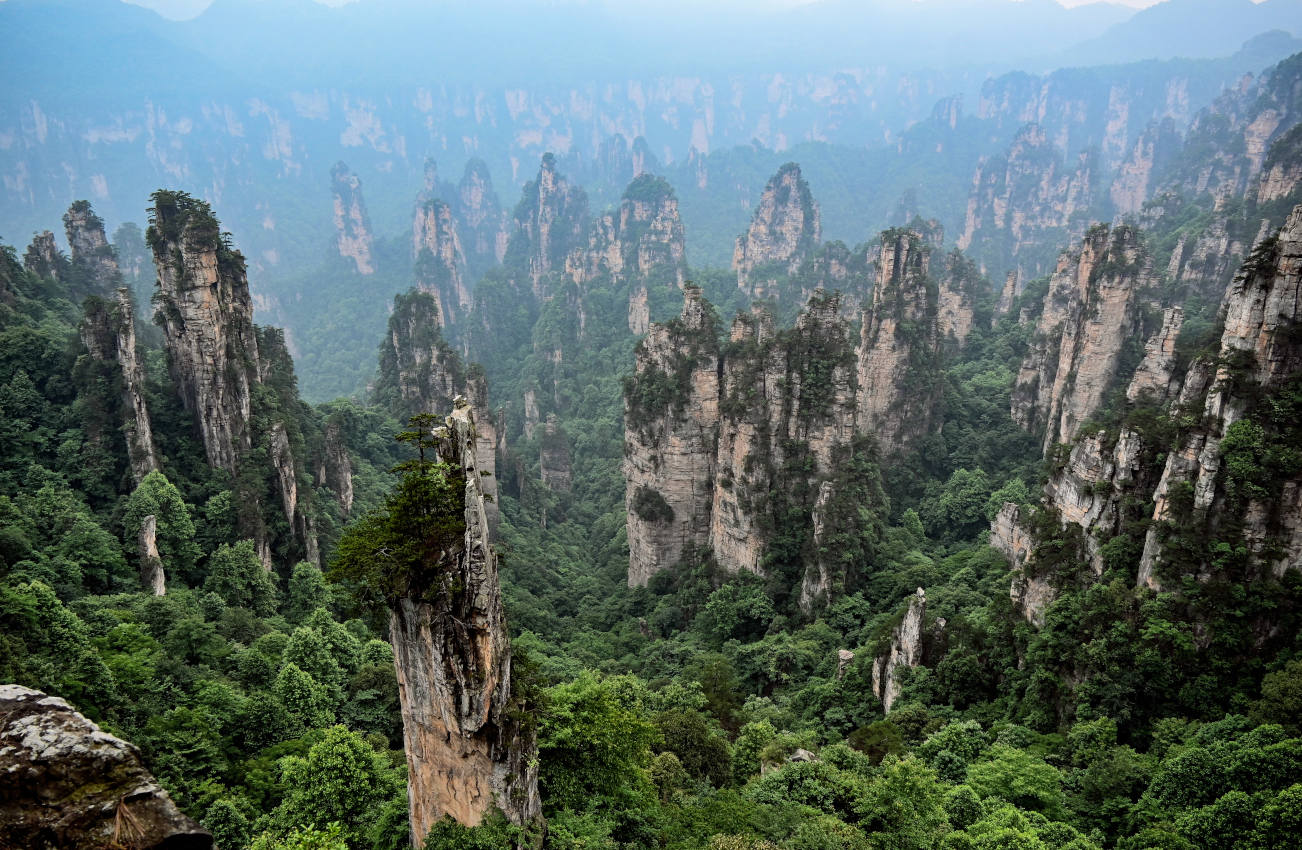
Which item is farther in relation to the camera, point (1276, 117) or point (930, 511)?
point (1276, 117)

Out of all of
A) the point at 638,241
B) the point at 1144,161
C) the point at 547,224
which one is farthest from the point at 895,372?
the point at 1144,161

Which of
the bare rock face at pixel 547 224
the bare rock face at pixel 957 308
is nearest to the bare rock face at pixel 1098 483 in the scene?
the bare rock face at pixel 957 308

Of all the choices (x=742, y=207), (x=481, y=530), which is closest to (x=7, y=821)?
(x=481, y=530)

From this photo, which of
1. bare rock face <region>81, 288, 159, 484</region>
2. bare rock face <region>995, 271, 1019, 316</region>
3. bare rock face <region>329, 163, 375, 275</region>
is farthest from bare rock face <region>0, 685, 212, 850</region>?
bare rock face <region>329, 163, 375, 275</region>

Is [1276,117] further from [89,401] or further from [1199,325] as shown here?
[89,401]

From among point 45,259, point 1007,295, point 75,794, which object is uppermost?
point 45,259

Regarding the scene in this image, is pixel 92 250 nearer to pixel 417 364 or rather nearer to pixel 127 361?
pixel 417 364
